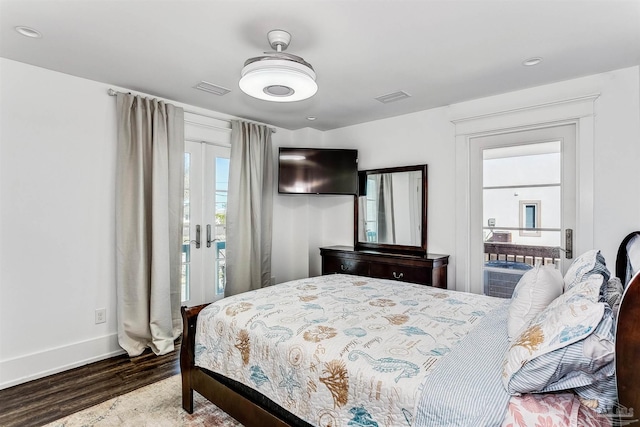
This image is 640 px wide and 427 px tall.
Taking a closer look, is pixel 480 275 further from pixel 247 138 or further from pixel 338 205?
pixel 247 138

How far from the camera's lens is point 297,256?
15.3 ft

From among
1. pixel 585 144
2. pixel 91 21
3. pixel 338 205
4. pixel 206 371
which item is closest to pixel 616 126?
pixel 585 144

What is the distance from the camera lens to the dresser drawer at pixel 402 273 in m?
3.39

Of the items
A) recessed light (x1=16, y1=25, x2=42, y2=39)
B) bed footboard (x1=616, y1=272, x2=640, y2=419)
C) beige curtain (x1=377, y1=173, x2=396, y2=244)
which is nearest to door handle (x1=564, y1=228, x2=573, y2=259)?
beige curtain (x1=377, y1=173, x2=396, y2=244)

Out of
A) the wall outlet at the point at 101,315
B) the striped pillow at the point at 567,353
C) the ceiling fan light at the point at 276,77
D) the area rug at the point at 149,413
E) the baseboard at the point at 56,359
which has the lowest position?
the area rug at the point at 149,413

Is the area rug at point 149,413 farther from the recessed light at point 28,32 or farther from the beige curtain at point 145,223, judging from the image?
the recessed light at point 28,32

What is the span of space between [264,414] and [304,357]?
0.42m

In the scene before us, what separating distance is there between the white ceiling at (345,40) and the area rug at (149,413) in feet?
8.03

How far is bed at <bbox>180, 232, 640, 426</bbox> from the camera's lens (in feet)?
3.46

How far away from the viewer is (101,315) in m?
2.98

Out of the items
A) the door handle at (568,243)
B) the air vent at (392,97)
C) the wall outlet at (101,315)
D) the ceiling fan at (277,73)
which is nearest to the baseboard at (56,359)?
the wall outlet at (101,315)

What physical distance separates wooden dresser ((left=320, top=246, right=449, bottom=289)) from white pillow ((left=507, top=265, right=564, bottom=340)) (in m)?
1.67

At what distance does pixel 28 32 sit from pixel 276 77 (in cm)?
169

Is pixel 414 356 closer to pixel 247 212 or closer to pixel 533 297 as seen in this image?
pixel 533 297
